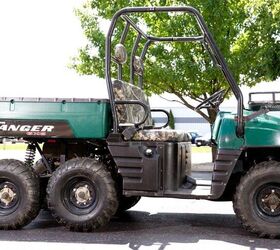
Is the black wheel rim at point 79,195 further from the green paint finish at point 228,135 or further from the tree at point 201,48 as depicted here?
the tree at point 201,48

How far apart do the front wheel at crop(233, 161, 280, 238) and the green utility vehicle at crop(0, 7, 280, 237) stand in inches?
0.4

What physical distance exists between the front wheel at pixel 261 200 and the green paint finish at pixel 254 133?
276mm

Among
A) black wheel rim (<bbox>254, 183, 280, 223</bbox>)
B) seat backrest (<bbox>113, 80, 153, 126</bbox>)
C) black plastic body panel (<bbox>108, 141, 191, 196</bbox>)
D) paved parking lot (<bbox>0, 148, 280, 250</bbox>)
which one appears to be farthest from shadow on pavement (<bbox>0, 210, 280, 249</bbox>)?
seat backrest (<bbox>113, 80, 153, 126</bbox>)

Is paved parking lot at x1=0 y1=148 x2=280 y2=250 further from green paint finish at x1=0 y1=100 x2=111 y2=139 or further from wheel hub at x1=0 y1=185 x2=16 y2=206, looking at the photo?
green paint finish at x1=0 y1=100 x2=111 y2=139

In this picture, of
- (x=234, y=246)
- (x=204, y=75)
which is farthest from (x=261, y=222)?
(x=204, y=75)

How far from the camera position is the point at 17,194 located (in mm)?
6539

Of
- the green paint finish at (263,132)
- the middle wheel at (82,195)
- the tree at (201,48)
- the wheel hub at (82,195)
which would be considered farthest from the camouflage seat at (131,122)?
the tree at (201,48)

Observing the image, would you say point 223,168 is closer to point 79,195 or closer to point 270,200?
point 270,200

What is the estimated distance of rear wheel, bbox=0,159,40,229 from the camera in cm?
642

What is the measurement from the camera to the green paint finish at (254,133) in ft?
19.1

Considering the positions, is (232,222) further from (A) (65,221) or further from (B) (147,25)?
(B) (147,25)

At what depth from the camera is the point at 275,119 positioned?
5.91m

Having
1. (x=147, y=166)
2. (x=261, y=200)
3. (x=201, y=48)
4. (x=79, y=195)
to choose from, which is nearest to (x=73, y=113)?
(x=79, y=195)

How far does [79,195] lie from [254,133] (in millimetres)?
2110
